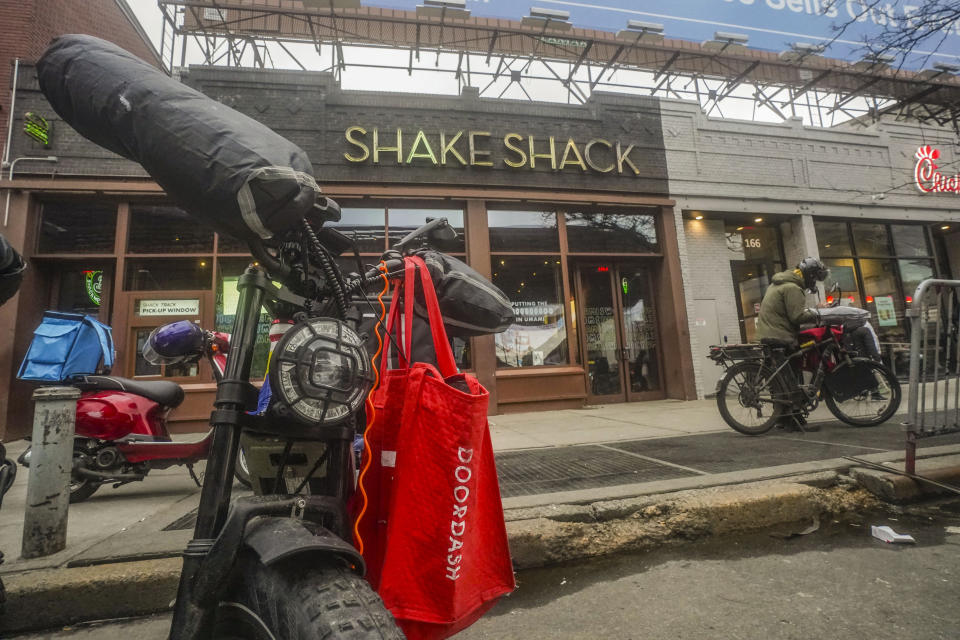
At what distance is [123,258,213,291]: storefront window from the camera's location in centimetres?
734

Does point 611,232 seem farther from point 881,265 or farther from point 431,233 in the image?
point 431,233

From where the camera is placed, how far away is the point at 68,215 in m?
7.32

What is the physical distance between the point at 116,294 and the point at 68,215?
167cm

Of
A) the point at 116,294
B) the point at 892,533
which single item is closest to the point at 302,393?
the point at 892,533

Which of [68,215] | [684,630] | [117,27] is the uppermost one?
[117,27]

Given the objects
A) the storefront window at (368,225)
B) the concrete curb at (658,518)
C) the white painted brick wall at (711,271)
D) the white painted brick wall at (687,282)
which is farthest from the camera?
the white painted brick wall at (711,271)

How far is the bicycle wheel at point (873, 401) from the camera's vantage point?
16.8 ft

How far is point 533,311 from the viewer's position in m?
8.36

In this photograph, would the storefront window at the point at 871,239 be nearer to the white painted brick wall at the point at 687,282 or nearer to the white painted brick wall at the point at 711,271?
the white painted brick wall at the point at 711,271

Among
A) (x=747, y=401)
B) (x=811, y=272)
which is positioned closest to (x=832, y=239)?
(x=811, y=272)

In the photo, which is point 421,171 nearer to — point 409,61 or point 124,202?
point 409,61

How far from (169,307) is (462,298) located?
24.8ft

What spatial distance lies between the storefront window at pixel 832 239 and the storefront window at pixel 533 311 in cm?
668

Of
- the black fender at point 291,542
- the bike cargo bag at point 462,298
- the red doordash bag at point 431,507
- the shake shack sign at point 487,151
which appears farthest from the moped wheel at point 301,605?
the shake shack sign at point 487,151
